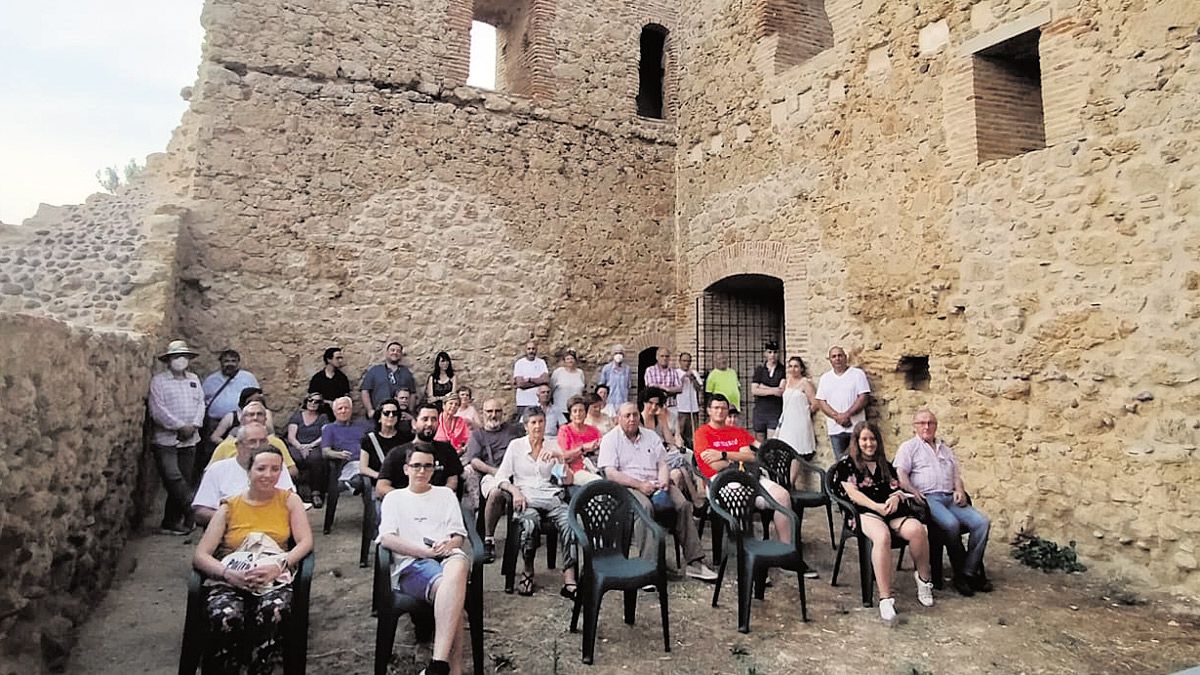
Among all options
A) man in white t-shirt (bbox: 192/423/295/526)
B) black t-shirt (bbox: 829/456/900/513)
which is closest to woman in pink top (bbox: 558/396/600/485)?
black t-shirt (bbox: 829/456/900/513)

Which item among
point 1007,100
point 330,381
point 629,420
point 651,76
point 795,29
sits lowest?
point 629,420

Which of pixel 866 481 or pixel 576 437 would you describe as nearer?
pixel 866 481

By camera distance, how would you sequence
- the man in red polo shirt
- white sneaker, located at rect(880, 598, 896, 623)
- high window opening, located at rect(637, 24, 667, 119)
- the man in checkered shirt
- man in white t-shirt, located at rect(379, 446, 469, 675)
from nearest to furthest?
1. man in white t-shirt, located at rect(379, 446, 469, 675)
2. white sneaker, located at rect(880, 598, 896, 623)
3. the man in red polo shirt
4. the man in checkered shirt
5. high window opening, located at rect(637, 24, 667, 119)

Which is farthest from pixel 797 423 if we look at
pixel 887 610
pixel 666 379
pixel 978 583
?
pixel 887 610

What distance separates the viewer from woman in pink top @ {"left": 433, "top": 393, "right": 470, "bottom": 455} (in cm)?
586

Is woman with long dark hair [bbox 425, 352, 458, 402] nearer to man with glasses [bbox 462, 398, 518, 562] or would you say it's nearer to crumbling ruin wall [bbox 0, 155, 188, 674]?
man with glasses [bbox 462, 398, 518, 562]

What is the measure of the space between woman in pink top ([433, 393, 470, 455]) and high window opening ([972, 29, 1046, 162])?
4816 mm

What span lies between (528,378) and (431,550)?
515 centimetres

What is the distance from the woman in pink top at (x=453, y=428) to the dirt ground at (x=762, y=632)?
1366 mm

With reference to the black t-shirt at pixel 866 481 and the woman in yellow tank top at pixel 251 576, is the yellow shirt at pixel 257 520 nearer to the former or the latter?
the woman in yellow tank top at pixel 251 576

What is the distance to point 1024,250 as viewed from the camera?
5.44m

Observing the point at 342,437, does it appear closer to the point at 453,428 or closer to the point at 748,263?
the point at 453,428

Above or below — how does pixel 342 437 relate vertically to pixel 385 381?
below

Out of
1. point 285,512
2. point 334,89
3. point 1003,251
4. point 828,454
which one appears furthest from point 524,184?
point 285,512
